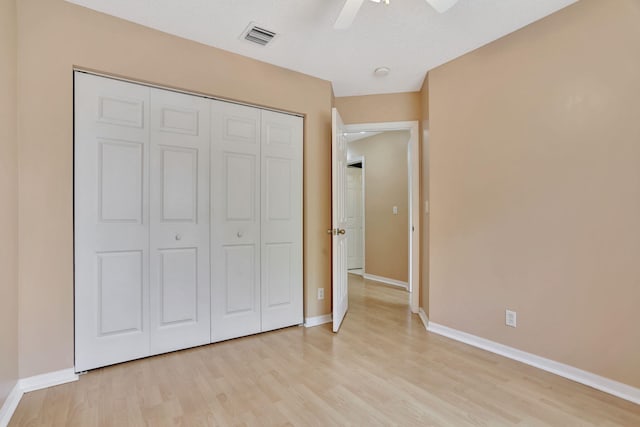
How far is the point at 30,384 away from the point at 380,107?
366 cm

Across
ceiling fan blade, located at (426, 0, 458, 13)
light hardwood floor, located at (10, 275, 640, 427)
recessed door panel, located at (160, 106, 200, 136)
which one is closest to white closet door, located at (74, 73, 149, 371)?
recessed door panel, located at (160, 106, 200, 136)

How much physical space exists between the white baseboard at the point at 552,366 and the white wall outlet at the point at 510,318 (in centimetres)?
18

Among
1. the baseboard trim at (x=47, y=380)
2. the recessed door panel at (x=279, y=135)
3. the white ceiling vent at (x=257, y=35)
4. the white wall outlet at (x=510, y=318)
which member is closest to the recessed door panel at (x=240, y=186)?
the recessed door panel at (x=279, y=135)

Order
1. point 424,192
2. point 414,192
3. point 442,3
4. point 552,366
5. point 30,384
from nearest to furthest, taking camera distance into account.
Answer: point 442,3 → point 30,384 → point 552,366 → point 424,192 → point 414,192

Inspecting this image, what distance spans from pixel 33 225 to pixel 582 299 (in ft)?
11.4

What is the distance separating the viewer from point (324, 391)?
188cm

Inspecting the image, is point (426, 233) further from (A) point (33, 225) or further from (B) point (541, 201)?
(A) point (33, 225)

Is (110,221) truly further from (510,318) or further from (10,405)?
(510,318)

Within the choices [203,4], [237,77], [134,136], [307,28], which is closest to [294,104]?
[237,77]

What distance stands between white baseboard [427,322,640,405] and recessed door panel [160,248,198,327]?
2195 millimetres

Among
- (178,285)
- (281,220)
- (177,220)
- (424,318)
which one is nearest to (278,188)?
(281,220)

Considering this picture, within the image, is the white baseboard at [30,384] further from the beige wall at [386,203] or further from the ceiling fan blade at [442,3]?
the beige wall at [386,203]

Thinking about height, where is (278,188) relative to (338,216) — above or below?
above

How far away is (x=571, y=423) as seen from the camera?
1.58 meters
